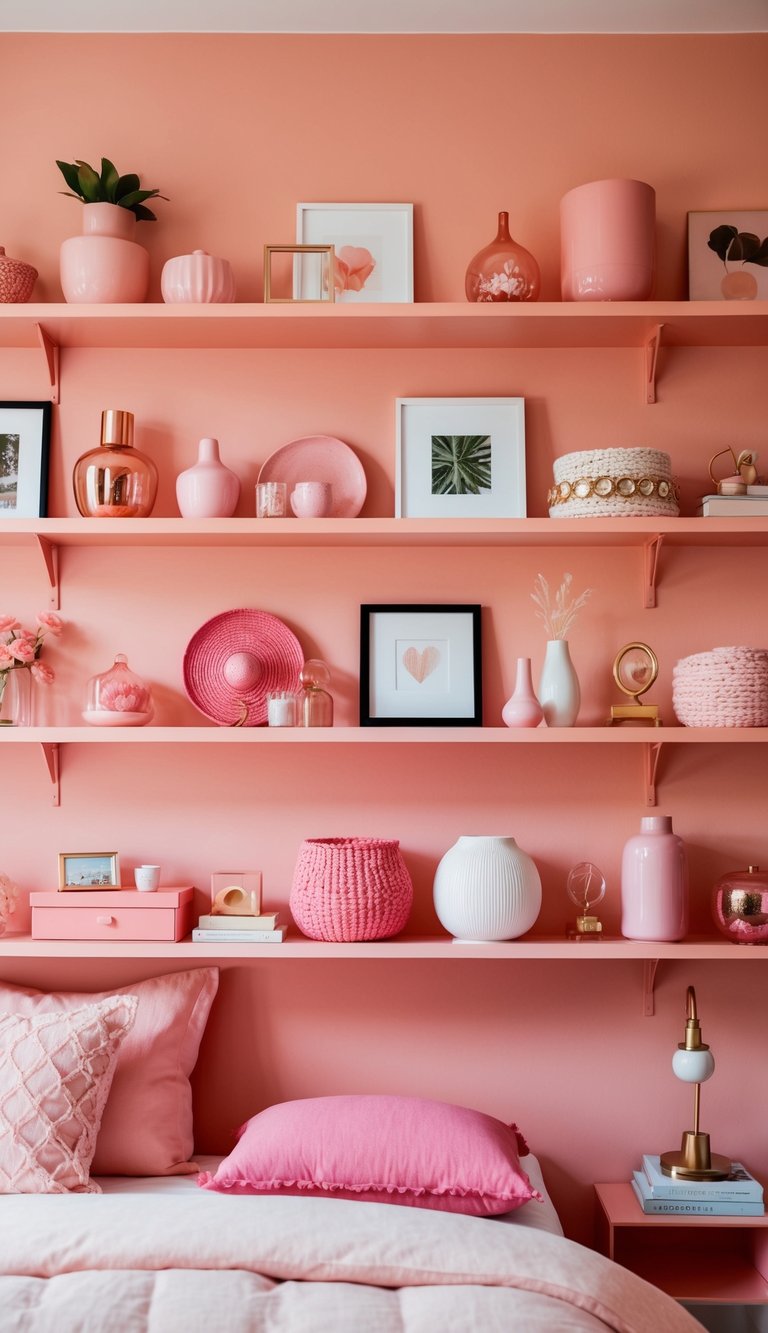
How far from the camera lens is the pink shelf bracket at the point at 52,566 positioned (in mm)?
2404

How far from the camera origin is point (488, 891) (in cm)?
222

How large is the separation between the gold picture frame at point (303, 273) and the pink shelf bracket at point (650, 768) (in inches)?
44.0

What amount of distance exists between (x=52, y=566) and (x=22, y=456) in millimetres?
250

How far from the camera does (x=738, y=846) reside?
243 cm

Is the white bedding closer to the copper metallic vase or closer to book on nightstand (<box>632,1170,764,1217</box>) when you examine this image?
book on nightstand (<box>632,1170,764,1217</box>)

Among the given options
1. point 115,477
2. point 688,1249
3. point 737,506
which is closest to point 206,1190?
point 688,1249

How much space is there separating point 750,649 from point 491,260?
94 centimetres

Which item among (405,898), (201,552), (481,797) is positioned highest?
(201,552)

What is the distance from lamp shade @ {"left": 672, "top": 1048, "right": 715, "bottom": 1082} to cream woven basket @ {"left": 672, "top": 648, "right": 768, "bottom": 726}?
0.64 m

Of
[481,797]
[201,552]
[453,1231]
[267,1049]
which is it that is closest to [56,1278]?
[453,1231]

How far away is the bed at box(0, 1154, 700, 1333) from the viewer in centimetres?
140

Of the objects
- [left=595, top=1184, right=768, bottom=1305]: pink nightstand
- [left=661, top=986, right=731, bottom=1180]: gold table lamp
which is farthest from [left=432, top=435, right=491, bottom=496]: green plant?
[left=595, top=1184, right=768, bottom=1305]: pink nightstand

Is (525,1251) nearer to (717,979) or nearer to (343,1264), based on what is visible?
(343,1264)

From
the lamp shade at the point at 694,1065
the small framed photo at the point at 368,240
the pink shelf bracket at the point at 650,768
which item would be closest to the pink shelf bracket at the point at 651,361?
the small framed photo at the point at 368,240
